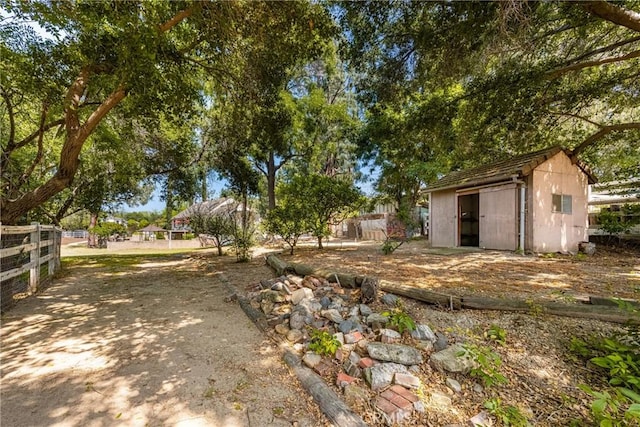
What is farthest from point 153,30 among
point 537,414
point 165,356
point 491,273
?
point 491,273

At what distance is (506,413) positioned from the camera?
70.1 inches

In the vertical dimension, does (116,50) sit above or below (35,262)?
above

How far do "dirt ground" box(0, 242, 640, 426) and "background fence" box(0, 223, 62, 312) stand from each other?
32 cm

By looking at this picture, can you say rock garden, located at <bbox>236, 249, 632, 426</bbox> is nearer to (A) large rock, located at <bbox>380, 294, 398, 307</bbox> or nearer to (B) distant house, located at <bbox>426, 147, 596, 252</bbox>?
(A) large rock, located at <bbox>380, 294, 398, 307</bbox>

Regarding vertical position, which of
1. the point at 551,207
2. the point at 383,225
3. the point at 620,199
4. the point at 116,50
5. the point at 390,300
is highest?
the point at 116,50

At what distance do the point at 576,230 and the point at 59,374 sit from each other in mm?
11637

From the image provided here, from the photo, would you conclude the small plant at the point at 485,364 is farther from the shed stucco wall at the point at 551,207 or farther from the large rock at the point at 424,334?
the shed stucco wall at the point at 551,207

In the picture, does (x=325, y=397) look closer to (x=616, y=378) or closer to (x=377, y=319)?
(x=377, y=319)

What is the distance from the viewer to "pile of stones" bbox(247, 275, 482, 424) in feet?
6.56

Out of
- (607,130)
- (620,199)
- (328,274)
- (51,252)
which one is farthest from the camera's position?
(620,199)

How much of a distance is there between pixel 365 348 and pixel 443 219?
28.6ft

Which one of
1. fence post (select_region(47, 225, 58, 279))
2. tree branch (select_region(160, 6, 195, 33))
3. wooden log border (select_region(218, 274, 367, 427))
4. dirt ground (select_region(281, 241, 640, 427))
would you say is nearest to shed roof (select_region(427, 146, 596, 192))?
dirt ground (select_region(281, 241, 640, 427))

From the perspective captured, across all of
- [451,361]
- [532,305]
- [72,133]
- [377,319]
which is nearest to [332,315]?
[377,319]

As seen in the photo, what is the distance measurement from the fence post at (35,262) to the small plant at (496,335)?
23.4 feet
